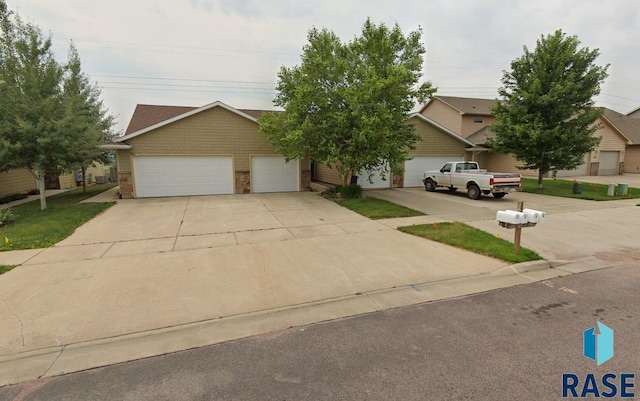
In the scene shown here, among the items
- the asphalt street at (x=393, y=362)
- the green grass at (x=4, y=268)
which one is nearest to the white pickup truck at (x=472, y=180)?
the asphalt street at (x=393, y=362)

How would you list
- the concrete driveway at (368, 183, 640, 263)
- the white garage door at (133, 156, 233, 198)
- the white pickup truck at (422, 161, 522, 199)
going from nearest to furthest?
the concrete driveway at (368, 183, 640, 263), the white pickup truck at (422, 161, 522, 199), the white garage door at (133, 156, 233, 198)

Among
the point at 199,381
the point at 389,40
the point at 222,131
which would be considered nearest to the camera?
the point at 199,381

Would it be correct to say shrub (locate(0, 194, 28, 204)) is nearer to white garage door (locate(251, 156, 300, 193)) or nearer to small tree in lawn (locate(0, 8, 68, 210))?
small tree in lawn (locate(0, 8, 68, 210))

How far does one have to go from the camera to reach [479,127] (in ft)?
94.3

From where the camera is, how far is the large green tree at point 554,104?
15.0 m

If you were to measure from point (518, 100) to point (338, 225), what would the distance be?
14064 mm

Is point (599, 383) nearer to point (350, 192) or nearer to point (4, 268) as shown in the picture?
point (4, 268)

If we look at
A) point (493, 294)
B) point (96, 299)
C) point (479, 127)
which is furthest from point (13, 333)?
point (479, 127)

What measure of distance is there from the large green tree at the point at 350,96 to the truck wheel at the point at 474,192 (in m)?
3.70

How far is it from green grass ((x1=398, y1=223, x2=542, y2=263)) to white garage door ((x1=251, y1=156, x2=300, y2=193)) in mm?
9757

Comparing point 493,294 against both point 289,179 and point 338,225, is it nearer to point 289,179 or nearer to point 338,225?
point 338,225

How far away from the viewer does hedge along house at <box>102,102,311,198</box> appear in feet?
48.8

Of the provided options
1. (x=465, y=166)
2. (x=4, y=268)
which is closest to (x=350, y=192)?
(x=465, y=166)

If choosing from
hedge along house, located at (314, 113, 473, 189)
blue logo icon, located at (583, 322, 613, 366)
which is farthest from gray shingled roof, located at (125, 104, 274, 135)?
blue logo icon, located at (583, 322, 613, 366)
